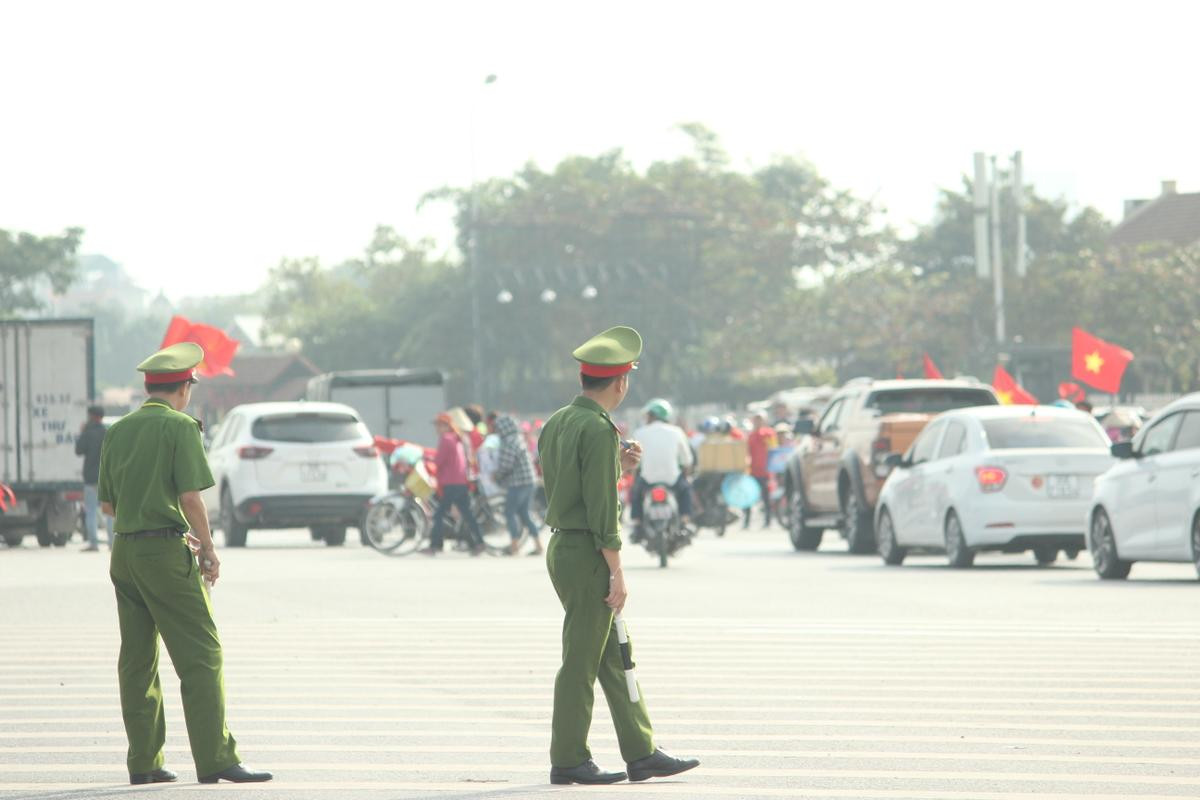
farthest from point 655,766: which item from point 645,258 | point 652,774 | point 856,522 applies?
point 645,258

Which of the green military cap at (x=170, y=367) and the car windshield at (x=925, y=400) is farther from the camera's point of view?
the car windshield at (x=925, y=400)

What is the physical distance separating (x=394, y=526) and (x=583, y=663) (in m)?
20.0

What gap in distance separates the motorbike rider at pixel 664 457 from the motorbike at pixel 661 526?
12cm

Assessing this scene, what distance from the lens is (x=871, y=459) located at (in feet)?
84.6

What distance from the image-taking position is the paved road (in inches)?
333

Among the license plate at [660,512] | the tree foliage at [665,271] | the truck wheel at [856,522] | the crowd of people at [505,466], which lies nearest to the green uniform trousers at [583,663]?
the crowd of people at [505,466]

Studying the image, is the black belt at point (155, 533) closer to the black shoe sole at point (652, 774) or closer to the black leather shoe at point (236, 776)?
the black leather shoe at point (236, 776)

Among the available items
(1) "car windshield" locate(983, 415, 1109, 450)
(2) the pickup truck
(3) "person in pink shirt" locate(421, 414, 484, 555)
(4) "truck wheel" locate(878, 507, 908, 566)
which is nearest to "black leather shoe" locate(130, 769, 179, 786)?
(1) "car windshield" locate(983, 415, 1109, 450)

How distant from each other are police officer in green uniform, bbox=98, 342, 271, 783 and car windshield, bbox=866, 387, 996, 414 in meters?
18.4

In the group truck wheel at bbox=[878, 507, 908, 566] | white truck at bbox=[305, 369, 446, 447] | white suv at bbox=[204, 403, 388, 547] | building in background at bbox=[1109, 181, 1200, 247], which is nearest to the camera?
truck wheel at bbox=[878, 507, 908, 566]

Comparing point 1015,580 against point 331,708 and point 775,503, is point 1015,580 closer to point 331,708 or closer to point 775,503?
point 331,708

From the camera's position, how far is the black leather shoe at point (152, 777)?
27.2ft

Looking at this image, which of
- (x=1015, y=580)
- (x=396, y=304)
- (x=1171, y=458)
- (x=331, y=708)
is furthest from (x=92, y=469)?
(x=396, y=304)

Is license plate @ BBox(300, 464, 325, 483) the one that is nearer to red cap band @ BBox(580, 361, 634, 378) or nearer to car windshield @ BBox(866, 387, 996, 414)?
car windshield @ BBox(866, 387, 996, 414)
